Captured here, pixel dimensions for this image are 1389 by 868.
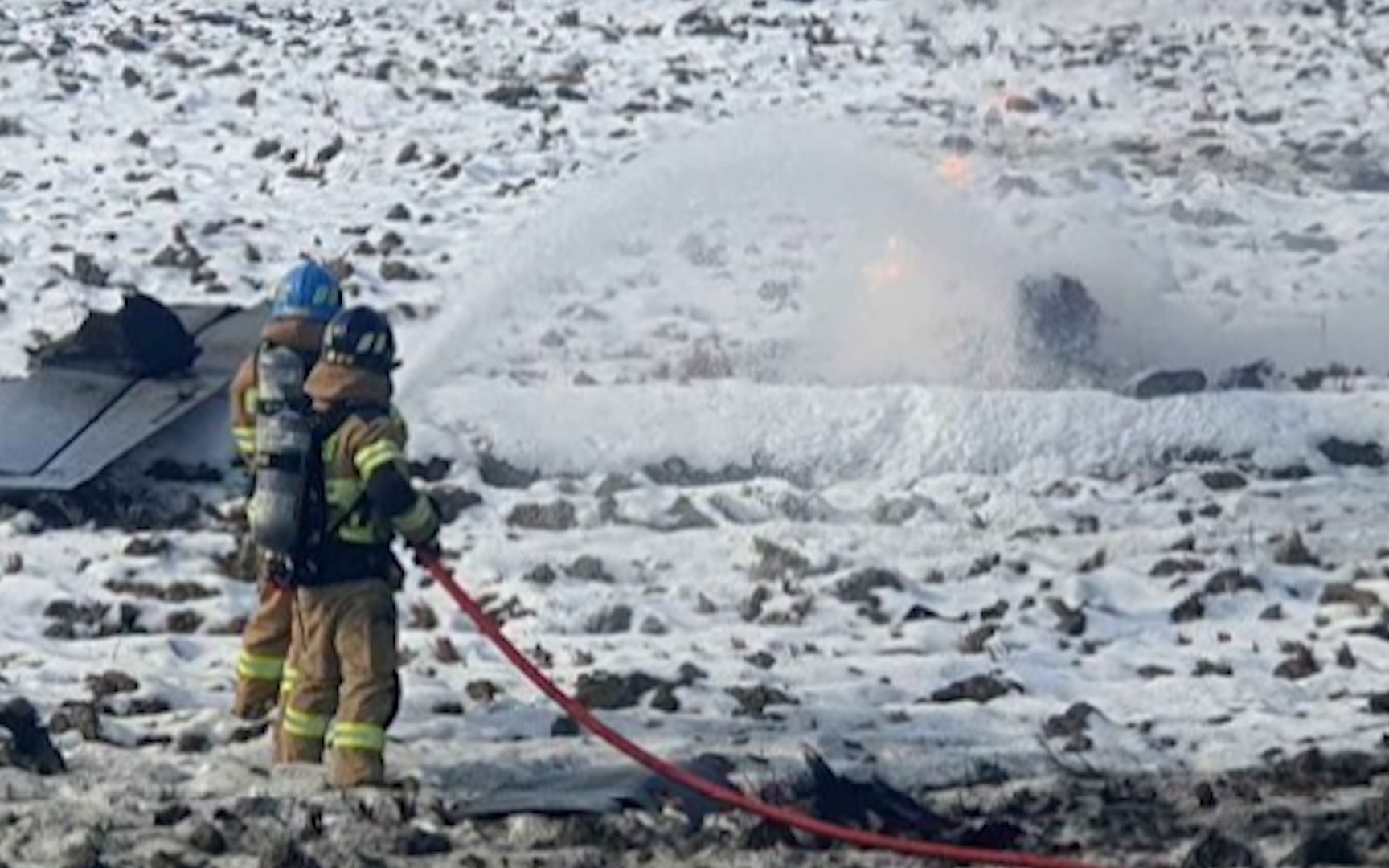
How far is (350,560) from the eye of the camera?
8.41 metres

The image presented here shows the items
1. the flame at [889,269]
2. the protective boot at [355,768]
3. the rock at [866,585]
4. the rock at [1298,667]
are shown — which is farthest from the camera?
the flame at [889,269]

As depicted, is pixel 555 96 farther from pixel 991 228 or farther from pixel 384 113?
pixel 991 228

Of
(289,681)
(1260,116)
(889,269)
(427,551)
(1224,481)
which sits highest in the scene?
(1260,116)

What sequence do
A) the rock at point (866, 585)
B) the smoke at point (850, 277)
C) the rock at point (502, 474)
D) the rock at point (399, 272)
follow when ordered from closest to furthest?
the rock at point (866, 585)
the rock at point (502, 474)
the smoke at point (850, 277)
the rock at point (399, 272)

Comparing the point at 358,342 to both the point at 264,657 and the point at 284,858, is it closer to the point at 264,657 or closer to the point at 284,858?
the point at 264,657

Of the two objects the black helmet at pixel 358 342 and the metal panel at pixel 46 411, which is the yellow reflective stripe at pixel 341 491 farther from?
the metal panel at pixel 46 411

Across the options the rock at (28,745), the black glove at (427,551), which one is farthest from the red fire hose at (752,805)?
the rock at (28,745)

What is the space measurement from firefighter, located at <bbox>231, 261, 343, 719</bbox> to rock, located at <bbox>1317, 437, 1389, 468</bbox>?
207 inches

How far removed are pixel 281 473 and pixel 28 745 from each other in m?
1.15

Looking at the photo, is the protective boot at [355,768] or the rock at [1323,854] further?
the protective boot at [355,768]

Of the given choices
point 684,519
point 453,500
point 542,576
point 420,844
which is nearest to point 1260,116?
point 684,519

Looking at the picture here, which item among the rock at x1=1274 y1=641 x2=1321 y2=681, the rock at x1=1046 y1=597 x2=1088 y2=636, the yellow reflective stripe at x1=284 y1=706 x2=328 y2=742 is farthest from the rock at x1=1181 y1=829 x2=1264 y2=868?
the yellow reflective stripe at x1=284 y1=706 x2=328 y2=742

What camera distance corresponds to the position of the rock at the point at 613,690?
9203mm

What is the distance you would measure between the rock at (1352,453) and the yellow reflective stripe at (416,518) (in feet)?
18.1
